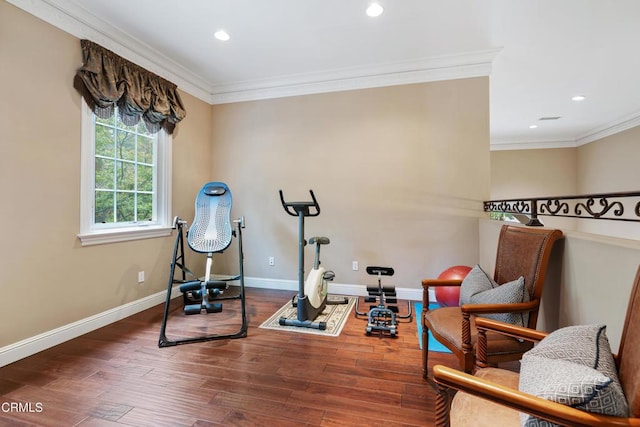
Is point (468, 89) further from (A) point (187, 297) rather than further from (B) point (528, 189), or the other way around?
(B) point (528, 189)

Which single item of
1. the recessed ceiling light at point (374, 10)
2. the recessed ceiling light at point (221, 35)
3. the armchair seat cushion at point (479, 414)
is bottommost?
the armchair seat cushion at point (479, 414)

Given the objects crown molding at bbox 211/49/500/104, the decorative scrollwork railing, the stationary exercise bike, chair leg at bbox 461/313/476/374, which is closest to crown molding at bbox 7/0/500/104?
crown molding at bbox 211/49/500/104

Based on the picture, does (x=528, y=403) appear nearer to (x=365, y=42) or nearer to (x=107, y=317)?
(x=365, y=42)

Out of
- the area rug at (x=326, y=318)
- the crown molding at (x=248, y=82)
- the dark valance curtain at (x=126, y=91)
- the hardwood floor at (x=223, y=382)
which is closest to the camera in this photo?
the hardwood floor at (x=223, y=382)

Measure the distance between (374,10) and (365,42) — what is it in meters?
0.50

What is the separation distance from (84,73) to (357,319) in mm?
3312

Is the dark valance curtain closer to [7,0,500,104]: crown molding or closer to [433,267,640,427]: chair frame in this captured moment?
[7,0,500,104]: crown molding

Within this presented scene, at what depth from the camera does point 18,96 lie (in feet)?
6.77

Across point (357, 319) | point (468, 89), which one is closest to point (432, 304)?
point (357, 319)

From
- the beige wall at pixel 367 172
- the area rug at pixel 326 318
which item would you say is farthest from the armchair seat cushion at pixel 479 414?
the beige wall at pixel 367 172

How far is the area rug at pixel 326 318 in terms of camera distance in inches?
101

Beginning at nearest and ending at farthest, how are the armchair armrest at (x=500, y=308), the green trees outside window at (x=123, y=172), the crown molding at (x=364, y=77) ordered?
the armchair armrest at (x=500, y=308) < the green trees outside window at (x=123, y=172) < the crown molding at (x=364, y=77)

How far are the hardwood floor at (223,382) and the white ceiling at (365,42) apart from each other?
104 inches

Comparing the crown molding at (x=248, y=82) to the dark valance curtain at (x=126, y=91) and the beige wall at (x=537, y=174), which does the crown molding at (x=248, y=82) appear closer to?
the dark valance curtain at (x=126, y=91)
